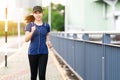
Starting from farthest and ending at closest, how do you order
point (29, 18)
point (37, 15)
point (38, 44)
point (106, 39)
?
point (29, 18) → point (38, 44) → point (37, 15) → point (106, 39)

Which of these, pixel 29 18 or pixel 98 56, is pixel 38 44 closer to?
pixel 29 18

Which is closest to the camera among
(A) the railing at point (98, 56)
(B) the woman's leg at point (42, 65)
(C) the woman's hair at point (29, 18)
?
(A) the railing at point (98, 56)

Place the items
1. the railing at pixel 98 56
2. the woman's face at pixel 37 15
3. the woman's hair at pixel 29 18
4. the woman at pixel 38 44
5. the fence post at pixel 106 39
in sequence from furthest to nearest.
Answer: the woman's hair at pixel 29 18
the woman at pixel 38 44
the woman's face at pixel 37 15
the fence post at pixel 106 39
the railing at pixel 98 56

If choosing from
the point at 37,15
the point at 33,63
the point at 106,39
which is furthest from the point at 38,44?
the point at 106,39

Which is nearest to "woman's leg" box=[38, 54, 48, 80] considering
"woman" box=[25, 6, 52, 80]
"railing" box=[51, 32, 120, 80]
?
"woman" box=[25, 6, 52, 80]

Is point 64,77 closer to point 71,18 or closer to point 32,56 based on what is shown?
point 32,56

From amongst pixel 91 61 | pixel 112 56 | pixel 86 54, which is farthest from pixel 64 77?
pixel 112 56

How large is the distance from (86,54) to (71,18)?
64.4 meters

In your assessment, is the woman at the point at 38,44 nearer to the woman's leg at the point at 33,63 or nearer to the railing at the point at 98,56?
the woman's leg at the point at 33,63

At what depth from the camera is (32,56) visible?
9.38 metres

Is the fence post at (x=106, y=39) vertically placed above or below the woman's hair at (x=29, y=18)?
below

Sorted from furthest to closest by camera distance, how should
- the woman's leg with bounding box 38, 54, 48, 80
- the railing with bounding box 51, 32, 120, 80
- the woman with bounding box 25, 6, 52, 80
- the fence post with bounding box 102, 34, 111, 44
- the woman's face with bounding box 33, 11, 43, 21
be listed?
the woman's leg with bounding box 38, 54, 48, 80 → the woman with bounding box 25, 6, 52, 80 → the woman's face with bounding box 33, 11, 43, 21 → the fence post with bounding box 102, 34, 111, 44 → the railing with bounding box 51, 32, 120, 80

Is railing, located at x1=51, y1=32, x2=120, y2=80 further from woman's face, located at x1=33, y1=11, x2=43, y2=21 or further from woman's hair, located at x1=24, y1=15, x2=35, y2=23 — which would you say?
woman's hair, located at x1=24, y1=15, x2=35, y2=23

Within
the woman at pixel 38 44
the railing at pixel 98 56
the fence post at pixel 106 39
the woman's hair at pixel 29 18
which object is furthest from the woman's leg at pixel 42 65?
the fence post at pixel 106 39
